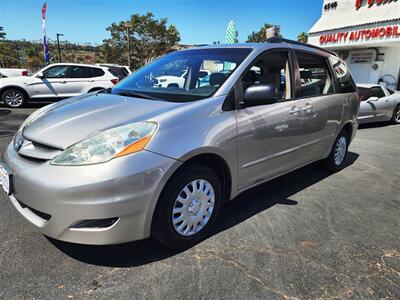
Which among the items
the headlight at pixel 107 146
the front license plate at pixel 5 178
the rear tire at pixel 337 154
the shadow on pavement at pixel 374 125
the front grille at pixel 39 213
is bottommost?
the shadow on pavement at pixel 374 125

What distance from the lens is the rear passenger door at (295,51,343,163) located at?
3805 mm

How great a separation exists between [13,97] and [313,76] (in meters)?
9.70

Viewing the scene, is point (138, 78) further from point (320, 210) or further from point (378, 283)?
point (378, 283)

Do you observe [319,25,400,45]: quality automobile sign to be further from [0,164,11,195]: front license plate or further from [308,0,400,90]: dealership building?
[0,164,11,195]: front license plate

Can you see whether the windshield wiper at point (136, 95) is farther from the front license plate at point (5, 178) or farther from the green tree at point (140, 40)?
the green tree at point (140, 40)

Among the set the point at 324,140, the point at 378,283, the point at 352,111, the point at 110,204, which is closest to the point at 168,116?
the point at 110,204

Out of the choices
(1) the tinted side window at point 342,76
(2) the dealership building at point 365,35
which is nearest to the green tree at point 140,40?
(2) the dealership building at point 365,35

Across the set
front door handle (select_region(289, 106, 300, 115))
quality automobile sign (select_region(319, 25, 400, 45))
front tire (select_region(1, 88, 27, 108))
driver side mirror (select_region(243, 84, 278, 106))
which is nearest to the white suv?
front tire (select_region(1, 88, 27, 108))

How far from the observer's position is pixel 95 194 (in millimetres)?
2170

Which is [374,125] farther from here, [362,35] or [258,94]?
[258,94]

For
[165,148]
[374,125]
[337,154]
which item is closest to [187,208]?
[165,148]

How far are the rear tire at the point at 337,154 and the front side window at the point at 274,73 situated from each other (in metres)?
1.49

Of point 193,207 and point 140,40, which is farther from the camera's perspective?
point 140,40

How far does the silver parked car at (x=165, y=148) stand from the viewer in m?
2.23
